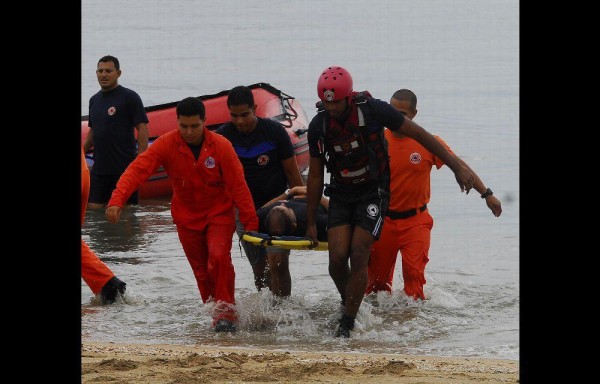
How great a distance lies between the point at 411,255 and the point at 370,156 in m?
1.35

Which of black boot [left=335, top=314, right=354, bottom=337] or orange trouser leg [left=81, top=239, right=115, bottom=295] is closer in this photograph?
black boot [left=335, top=314, right=354, bottom=337]

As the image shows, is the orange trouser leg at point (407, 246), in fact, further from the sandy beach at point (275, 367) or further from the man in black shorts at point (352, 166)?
the sandy beach at point (275, 367)

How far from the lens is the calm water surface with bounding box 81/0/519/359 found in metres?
7.86

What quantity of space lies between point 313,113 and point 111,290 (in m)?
15.5

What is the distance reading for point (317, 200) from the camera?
24.4ft

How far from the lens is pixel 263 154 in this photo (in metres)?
7.76

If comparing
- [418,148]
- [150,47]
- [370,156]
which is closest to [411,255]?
[418,148]

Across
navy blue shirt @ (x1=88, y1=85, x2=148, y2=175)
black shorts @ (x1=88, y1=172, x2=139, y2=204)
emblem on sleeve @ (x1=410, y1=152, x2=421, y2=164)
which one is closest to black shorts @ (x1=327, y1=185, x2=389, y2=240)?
emblem on sleeve @ (x1=410, y1=152, x2=421, y2=164)

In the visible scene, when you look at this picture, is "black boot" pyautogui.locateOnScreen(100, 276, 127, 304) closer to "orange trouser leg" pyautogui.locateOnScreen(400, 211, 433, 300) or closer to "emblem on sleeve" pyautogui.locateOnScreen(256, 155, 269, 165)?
"emblem on sleeve" pyautogui.locateOnScreen(256, 155, 269, 165)

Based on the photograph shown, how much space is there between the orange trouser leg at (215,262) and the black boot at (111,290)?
0.92m

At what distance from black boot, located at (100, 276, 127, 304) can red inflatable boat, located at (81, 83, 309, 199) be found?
5260mm

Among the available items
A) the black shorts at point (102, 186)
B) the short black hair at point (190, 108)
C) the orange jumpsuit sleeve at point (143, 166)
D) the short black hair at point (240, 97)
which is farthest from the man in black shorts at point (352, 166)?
the black shorts at point (102, 186)

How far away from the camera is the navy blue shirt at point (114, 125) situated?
453 inches
